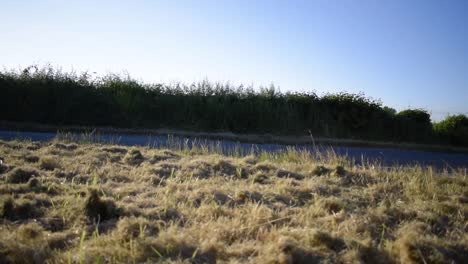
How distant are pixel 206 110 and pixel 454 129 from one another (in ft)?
43.7

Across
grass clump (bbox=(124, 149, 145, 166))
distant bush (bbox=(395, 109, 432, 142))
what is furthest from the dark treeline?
grass clump (bbox=(124, 149, 145, 166))

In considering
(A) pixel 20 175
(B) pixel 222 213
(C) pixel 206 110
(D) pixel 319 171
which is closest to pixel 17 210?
(A) pixel 20 175

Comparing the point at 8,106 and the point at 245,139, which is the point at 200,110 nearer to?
the point at 245,139

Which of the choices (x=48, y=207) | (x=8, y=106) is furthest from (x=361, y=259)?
(x=8, y=106)

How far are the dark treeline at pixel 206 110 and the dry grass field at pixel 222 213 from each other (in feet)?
30.6

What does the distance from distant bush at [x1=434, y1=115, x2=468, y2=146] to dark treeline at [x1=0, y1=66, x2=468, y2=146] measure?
5 cm

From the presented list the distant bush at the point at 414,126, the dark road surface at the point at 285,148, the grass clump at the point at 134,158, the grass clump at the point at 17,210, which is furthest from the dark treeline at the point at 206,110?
the grass clump at the point at 17,210

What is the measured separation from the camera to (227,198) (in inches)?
189

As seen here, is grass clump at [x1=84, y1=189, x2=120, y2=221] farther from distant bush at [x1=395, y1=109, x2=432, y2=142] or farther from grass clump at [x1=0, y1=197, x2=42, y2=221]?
distant bush at [x1=395, y1=109, x2=432, y2=142]

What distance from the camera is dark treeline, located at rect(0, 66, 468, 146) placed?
1546 cm

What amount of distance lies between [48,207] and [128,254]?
1611 mm

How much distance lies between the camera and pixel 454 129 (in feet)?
66.7

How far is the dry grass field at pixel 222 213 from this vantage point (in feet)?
10.5

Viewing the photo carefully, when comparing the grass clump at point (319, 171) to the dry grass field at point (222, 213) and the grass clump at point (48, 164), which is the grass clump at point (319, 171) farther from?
the grass clump at point (48, 164)
